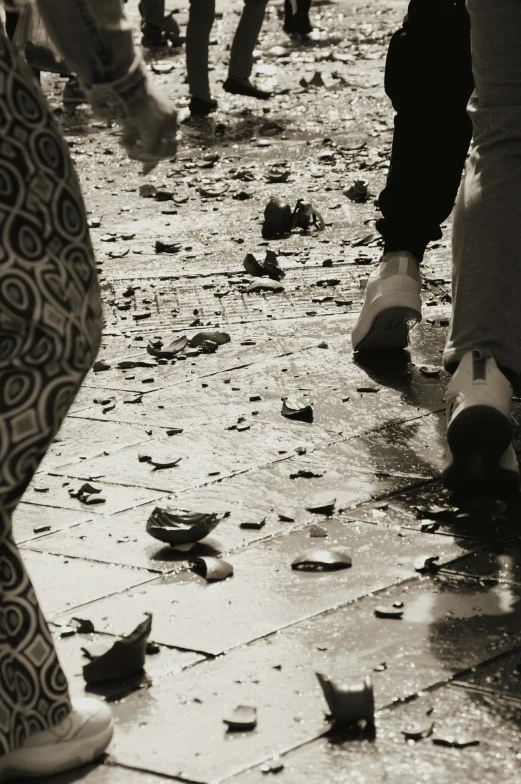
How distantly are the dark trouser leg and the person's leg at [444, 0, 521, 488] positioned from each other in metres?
1.01

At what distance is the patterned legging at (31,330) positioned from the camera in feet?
7.61

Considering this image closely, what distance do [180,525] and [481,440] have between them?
30.7 inches

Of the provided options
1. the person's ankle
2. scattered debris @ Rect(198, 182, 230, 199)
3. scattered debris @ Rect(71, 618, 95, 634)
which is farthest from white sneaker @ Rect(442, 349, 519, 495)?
scattered debris @ Rect(198, 182, 230, 199)

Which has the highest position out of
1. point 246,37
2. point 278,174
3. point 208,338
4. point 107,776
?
point 107,776

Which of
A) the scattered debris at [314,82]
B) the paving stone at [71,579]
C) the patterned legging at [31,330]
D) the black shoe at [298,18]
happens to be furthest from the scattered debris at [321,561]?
the black shoe at [298,18]

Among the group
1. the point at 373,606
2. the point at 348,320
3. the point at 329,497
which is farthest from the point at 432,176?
the point at 373,606

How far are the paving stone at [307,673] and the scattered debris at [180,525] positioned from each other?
0.54 meters

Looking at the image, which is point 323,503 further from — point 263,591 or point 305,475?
point 263,591

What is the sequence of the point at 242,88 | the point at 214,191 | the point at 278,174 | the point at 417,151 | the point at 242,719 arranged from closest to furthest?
the point at 242,719, the point at 417,151, the point at 214,191, the point at 278,174, the point at 242,88

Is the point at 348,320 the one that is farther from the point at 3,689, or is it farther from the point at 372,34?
the point at 372,34

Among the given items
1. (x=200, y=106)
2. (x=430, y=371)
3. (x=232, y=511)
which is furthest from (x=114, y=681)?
(x=200, y=106)

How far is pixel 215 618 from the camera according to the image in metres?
3.05

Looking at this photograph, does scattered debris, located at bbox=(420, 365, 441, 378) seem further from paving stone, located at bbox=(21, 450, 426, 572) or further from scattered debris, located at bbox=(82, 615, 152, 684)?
scattered debris, located at bbox=(82, 615, 152, 684)

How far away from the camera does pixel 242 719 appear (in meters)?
2.59
